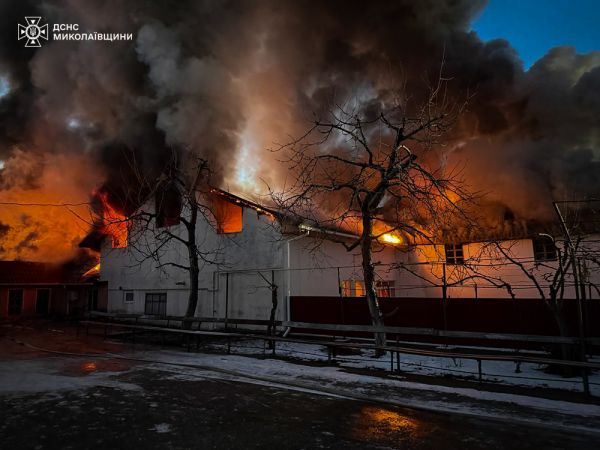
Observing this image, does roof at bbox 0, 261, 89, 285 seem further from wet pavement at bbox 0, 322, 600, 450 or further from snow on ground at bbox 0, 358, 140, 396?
wet pavement at bbox 0, 322, 600, 450

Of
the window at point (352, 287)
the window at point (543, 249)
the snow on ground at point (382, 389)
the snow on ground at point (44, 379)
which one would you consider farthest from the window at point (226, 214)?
the window at point (543, 249)

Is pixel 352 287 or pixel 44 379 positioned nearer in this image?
pixel 44 379

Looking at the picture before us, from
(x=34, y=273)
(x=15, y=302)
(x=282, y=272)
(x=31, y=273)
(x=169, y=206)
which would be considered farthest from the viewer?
(x=34, y=273)

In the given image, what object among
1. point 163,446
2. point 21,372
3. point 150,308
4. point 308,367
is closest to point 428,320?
point 308,367

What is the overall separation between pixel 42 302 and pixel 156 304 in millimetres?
13131

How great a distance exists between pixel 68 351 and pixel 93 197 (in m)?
16.2

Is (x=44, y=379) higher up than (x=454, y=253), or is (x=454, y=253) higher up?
(x=454, y=253)

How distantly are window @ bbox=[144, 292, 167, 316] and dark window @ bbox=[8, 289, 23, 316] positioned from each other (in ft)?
40.4

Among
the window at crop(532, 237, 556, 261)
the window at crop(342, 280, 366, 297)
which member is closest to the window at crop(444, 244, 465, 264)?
the window at crop(532, 237, 556, 261)

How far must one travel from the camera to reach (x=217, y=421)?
5316 mm

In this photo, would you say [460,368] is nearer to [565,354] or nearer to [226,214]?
[565,354]

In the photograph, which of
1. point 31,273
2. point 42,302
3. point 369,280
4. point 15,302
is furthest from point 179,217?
point 42,302

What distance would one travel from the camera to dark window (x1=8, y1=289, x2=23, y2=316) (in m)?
26.2

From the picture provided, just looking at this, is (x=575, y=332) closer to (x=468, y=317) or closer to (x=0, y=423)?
(x=468, y=317)
